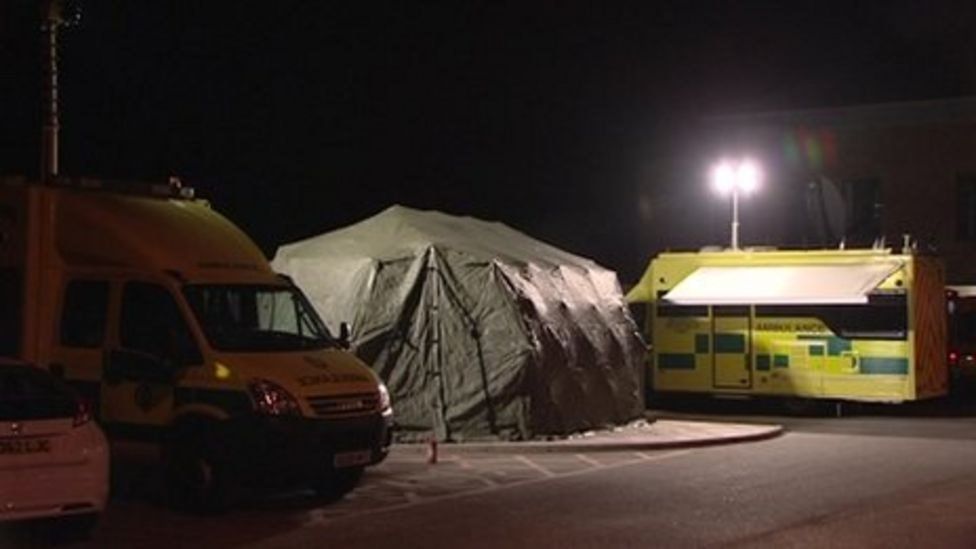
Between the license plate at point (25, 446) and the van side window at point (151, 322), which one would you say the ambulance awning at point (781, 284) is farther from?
the license plate at point (25, 446)

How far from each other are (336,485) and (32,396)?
12.4ft

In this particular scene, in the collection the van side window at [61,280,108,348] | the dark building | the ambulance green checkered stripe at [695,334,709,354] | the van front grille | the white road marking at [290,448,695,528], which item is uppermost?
the dark building

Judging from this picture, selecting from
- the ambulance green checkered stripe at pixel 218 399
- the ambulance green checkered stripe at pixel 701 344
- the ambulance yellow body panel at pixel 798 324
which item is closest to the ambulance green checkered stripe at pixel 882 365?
the ambulance yellow body panel at pixel 798 324

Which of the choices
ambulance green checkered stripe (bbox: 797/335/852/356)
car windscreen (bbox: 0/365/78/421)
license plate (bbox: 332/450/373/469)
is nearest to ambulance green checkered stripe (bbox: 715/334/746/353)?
ambulance green checkered stripe (bbox: 797/335/852/356)

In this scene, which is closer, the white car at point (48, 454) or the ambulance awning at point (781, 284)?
the white car at point (48, 454)

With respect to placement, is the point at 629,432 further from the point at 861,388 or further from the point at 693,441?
the point at 861,388

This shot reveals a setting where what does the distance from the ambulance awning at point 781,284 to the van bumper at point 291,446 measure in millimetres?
11959

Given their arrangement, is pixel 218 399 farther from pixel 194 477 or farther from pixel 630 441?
pixel 630 441

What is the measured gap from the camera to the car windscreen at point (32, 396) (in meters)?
10.8

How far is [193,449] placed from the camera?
43.0ft

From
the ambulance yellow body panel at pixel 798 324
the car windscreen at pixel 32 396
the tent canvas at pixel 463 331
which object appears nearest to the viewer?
the car windscreen at pixel 32 396

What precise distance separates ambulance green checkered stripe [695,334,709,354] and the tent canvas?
4.58 m

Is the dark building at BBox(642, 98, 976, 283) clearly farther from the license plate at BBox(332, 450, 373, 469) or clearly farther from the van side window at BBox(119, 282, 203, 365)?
the van side window at BBox(119, 282, 203, 365)

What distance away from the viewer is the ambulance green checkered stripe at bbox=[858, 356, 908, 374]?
22.4m
